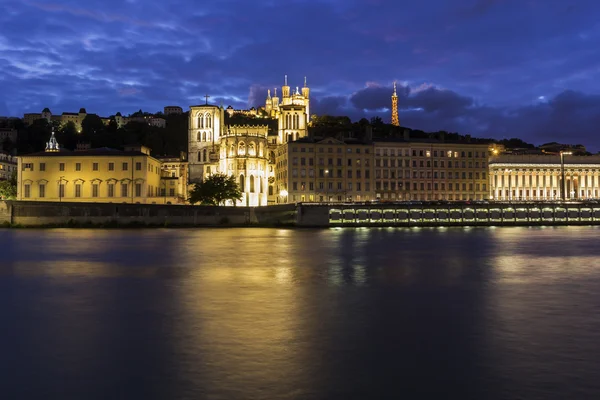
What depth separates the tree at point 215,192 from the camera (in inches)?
4104

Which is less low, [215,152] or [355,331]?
[215,152]

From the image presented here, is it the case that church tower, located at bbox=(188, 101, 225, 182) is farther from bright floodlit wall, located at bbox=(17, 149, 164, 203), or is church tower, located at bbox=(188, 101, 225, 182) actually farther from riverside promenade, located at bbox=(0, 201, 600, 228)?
riverside promenade, located at bbox=(0, 201, 600, 228)

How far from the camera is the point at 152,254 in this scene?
43.2 metres

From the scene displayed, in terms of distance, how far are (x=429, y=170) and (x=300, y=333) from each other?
365 feet

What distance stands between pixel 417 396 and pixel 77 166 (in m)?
104

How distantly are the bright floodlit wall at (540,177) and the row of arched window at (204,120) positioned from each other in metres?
59.9

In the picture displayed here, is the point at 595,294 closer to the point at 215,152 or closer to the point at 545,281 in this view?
the point at 545,281

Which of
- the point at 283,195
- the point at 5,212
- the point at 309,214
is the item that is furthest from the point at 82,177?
the point at 309,214

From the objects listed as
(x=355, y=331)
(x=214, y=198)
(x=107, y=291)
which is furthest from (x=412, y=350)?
(x=214, y=198)

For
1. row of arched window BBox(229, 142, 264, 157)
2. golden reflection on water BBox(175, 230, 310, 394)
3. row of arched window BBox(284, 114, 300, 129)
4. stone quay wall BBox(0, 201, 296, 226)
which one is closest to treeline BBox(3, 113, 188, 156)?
row of arched window BBox(284, 114, 300, 129)

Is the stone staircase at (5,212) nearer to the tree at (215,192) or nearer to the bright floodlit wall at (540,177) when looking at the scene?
the tree at (215,192)

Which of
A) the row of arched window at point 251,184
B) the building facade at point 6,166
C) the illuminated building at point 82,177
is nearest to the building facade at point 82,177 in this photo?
the illuminated building at point 82,177

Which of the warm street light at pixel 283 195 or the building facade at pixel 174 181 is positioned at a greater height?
the building facade at pixel 174 181

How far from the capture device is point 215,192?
342 feet
